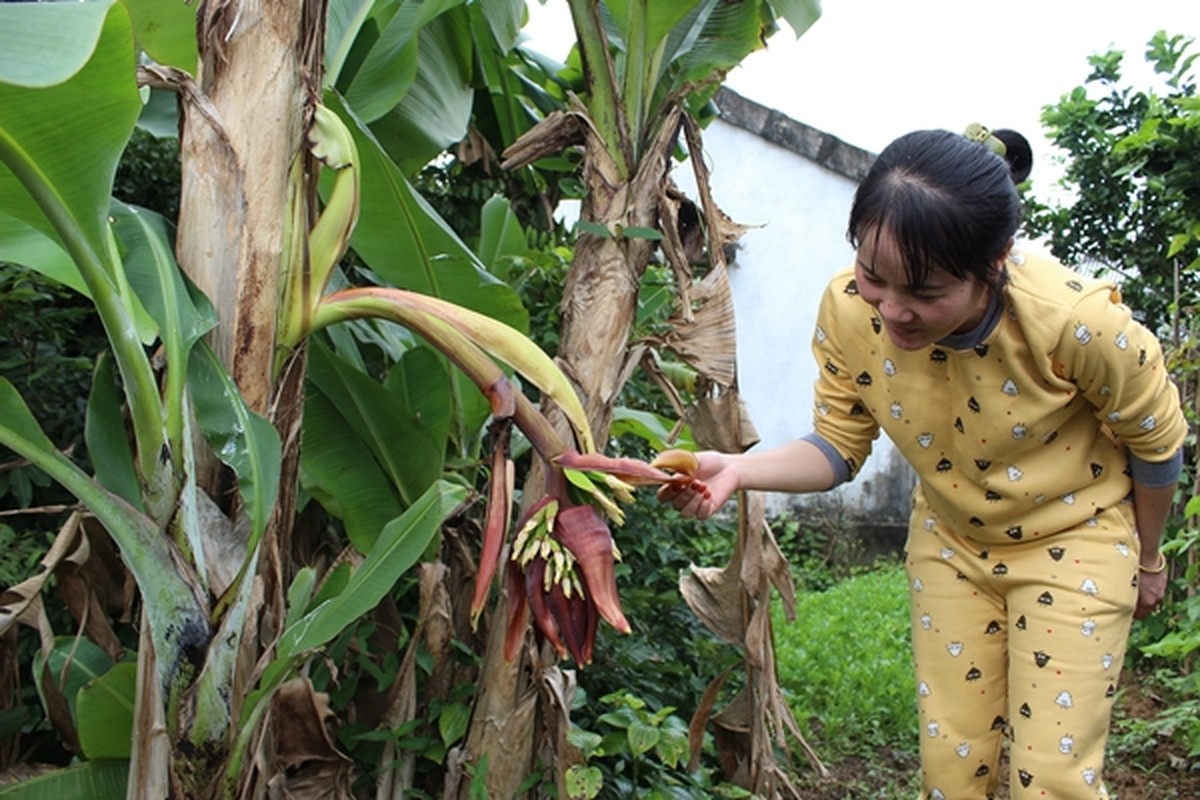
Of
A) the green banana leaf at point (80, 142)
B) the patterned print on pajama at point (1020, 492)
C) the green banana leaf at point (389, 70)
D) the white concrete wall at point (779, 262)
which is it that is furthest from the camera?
the white concrete wall at point (779, 262)

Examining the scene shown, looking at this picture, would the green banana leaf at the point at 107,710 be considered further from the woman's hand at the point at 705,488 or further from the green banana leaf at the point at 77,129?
the woman's hand at the point at 705,488

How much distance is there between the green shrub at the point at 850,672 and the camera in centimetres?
354

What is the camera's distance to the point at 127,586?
185cm

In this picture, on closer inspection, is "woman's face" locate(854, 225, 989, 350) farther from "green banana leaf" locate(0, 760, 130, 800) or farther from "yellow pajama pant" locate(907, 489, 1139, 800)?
"green banana leaf" locate(0, 760, 130, 800)

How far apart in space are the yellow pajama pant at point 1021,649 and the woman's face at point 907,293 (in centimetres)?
52

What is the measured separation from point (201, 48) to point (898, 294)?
1.07 m

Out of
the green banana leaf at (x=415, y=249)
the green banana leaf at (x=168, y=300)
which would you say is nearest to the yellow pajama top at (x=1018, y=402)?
the green banana leaf at (x=415, y=249)

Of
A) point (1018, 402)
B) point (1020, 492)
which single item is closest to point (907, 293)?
point (1018, 402)

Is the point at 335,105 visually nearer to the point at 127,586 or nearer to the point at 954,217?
the point at 127,586

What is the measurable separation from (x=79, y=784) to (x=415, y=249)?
3.36ft

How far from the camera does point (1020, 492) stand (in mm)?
1869

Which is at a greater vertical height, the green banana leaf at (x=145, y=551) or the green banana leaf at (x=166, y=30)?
the green banana leaf at (x=166, y=30)

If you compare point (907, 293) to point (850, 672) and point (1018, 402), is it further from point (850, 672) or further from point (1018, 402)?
point (850, 672)

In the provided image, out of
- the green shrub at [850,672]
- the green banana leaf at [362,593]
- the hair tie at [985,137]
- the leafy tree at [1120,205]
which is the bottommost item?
the green shrub at [850,672]
